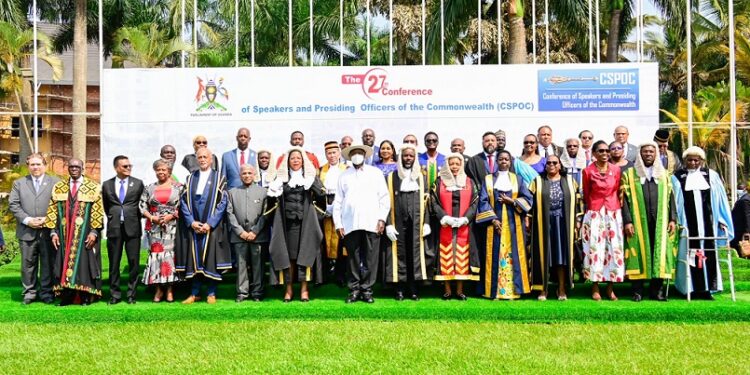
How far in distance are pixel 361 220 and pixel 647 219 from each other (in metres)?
2.83

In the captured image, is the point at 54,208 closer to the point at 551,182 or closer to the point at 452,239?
the point at 452,239

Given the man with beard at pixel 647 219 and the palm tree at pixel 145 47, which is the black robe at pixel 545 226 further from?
the palm tree at pixel 145 47

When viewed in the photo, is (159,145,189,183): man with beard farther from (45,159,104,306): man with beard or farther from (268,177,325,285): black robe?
(268,177,325,285): black robe

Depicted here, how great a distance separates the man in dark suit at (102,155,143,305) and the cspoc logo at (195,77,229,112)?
387 cm

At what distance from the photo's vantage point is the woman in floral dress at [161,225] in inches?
305

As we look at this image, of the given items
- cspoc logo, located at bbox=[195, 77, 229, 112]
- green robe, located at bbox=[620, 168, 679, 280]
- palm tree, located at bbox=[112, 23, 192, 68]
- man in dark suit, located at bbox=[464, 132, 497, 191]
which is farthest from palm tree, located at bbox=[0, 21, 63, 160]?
green robe, located at bbox=[620, 168, 679, 280]

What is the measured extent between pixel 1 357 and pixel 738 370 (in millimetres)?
5468

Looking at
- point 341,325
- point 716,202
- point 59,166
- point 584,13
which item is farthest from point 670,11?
point 59,166

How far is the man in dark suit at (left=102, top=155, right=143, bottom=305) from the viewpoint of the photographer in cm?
784

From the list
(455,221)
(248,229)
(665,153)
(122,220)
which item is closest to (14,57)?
(122,220)

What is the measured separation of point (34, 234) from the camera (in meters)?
7.94

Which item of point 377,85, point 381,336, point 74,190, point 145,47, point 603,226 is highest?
point 145,47

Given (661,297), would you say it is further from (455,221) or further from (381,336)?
(381,336)

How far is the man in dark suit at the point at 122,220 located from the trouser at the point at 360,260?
2.15 metres
